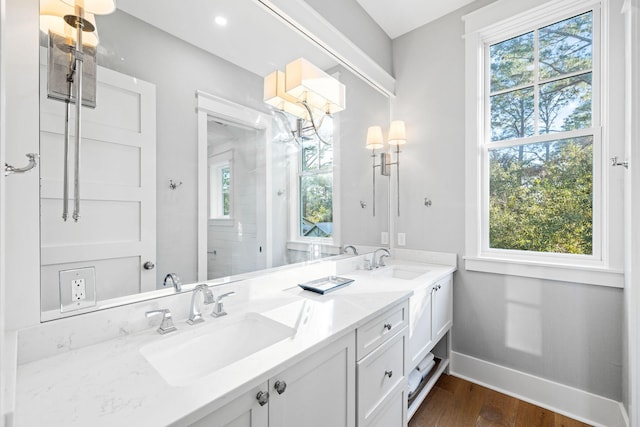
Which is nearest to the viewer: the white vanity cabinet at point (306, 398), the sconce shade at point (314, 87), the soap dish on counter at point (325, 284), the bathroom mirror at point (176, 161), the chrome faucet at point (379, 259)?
the white vanity cabinet at point (306, 398)

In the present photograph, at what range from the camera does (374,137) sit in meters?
2.42

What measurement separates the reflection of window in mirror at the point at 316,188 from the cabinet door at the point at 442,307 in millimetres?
821

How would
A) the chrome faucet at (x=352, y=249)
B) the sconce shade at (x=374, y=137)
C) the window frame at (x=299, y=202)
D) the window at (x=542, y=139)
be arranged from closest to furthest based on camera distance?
the window frame at (x=299, y=202), the window at (x=542, y=139), the chrome faucet at (x=352, y=249), the sconce shade at (x=374, y=137)

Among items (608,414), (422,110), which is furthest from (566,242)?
(422,110)

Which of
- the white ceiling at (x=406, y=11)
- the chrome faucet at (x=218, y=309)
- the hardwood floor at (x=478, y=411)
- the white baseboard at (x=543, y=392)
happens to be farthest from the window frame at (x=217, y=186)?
the white baseboard at (x=543, y=392)

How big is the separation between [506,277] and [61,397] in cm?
243

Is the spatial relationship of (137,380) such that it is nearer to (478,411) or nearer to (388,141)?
(478,411)

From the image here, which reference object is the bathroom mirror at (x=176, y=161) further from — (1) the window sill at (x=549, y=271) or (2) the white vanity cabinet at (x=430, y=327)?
(1) the window sill at (x=549, y=271)

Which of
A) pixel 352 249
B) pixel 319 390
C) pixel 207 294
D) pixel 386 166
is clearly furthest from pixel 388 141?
pixel 319 390

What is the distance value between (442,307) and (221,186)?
1.76 meters

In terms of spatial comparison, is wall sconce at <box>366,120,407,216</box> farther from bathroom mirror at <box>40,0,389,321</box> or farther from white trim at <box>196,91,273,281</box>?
white trim at <box>196,91,273,281</box>

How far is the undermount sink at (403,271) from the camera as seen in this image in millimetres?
2203

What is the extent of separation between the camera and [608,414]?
1741 millimetres

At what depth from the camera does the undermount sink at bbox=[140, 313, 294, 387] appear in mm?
940
